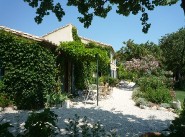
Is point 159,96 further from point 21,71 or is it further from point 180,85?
point 180,85

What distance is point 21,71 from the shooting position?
39.7 feet

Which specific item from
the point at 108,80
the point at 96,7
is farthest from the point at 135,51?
the point at 96,7

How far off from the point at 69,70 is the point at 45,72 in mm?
5573

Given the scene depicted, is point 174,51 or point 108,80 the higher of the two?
point 174,51

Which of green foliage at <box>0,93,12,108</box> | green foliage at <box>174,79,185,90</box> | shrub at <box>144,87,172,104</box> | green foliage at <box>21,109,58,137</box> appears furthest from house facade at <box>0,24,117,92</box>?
green foliage at <box>174,79,185,90</box>

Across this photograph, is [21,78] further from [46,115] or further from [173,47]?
[173,47]

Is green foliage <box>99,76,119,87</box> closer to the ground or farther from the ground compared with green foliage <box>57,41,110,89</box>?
closer to the ground

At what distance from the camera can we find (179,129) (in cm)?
514

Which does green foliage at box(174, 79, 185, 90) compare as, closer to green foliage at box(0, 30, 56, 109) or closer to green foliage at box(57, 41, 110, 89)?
green foliage at box(57, 41, 110, 89)

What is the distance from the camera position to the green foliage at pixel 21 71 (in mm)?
12133

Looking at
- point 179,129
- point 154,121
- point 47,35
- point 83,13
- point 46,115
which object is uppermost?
point 47,35

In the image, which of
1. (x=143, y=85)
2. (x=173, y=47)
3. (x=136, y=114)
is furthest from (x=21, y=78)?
(x=173, y=47)

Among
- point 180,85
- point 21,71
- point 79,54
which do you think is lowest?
point 180,85

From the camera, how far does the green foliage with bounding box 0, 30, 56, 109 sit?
478 inches
